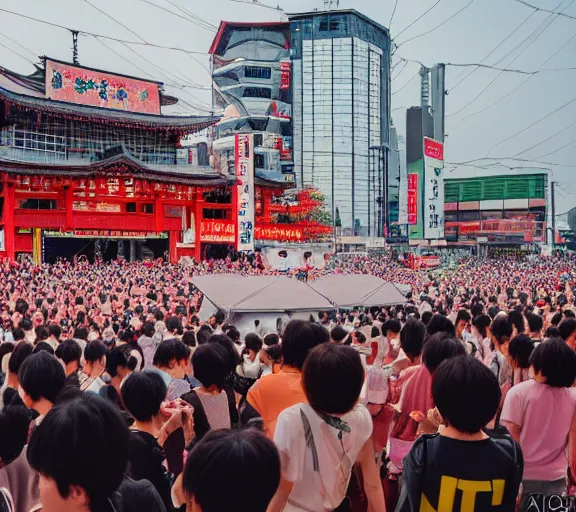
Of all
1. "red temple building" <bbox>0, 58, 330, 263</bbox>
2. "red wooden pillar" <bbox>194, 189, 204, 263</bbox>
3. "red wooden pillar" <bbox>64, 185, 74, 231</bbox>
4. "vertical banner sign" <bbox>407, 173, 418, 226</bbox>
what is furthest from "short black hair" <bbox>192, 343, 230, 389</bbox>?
"vertical banner sign" <bbox>407, 173, 418, 226</bbox>

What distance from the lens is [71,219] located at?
99.7 ft

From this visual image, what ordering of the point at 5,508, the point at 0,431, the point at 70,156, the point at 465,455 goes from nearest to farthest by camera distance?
the point at 5,508 → the point at 465,455 → the point at 0,431 → the point at 70,156

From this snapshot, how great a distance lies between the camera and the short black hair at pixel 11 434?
9.47 ft

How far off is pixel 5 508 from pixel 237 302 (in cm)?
859

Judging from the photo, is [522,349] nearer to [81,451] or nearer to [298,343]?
[298,343]

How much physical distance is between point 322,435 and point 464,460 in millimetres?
582

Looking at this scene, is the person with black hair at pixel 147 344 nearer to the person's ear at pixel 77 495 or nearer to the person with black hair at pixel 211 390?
the person with black hair at pixel 211 390

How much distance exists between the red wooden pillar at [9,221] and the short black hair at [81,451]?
28.9 meters

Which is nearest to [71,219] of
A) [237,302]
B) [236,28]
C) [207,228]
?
[207,228]

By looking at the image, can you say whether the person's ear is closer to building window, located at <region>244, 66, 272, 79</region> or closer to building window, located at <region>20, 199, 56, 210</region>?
building window, located at <region>20, 199, 56, 210</region>

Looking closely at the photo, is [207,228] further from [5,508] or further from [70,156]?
[5,508]

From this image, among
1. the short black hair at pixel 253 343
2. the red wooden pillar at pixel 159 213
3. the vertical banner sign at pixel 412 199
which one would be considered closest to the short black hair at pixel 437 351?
the short black hair at pixel 253 343

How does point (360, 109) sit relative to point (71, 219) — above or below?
above

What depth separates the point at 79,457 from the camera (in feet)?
6.75
